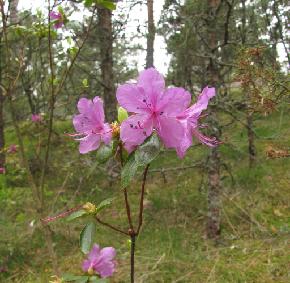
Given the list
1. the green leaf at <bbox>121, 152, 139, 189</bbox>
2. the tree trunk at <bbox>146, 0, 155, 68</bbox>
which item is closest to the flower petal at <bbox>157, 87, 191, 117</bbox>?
the green leaf at <bbox>121, 152, 139, 189</bbox>

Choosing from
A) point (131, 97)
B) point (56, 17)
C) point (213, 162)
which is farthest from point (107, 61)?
point (131, 97)

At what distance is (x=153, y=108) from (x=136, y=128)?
0.05 metres

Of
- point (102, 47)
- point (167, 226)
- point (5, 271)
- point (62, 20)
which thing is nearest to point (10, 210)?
point (5, 271)

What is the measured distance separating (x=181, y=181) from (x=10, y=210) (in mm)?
2215

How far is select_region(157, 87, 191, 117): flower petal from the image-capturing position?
938 millimetres

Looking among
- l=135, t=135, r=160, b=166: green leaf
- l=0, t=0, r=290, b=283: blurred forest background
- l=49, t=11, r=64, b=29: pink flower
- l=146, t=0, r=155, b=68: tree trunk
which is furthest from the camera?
l=146, t=0, r=155, b=68: tree trunk

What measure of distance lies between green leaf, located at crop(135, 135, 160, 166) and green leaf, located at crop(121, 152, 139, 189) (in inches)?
1.0

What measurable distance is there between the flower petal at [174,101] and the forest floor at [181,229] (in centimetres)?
205

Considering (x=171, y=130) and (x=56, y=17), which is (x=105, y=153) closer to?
(x=171, y=130)

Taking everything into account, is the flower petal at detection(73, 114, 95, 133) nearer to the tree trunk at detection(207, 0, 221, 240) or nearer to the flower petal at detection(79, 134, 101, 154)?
the flower petal at detection(79, 134, 101, 154)

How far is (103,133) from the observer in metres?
1.09

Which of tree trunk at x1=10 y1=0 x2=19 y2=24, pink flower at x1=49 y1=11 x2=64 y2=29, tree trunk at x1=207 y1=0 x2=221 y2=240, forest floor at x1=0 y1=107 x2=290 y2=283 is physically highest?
tree trunk at x1=10 y1=0 x2=19 y2=24

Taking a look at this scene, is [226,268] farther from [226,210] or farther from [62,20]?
[62,20]

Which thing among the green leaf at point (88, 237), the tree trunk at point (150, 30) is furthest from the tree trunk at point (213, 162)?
the green leaf at point (88, 237)
